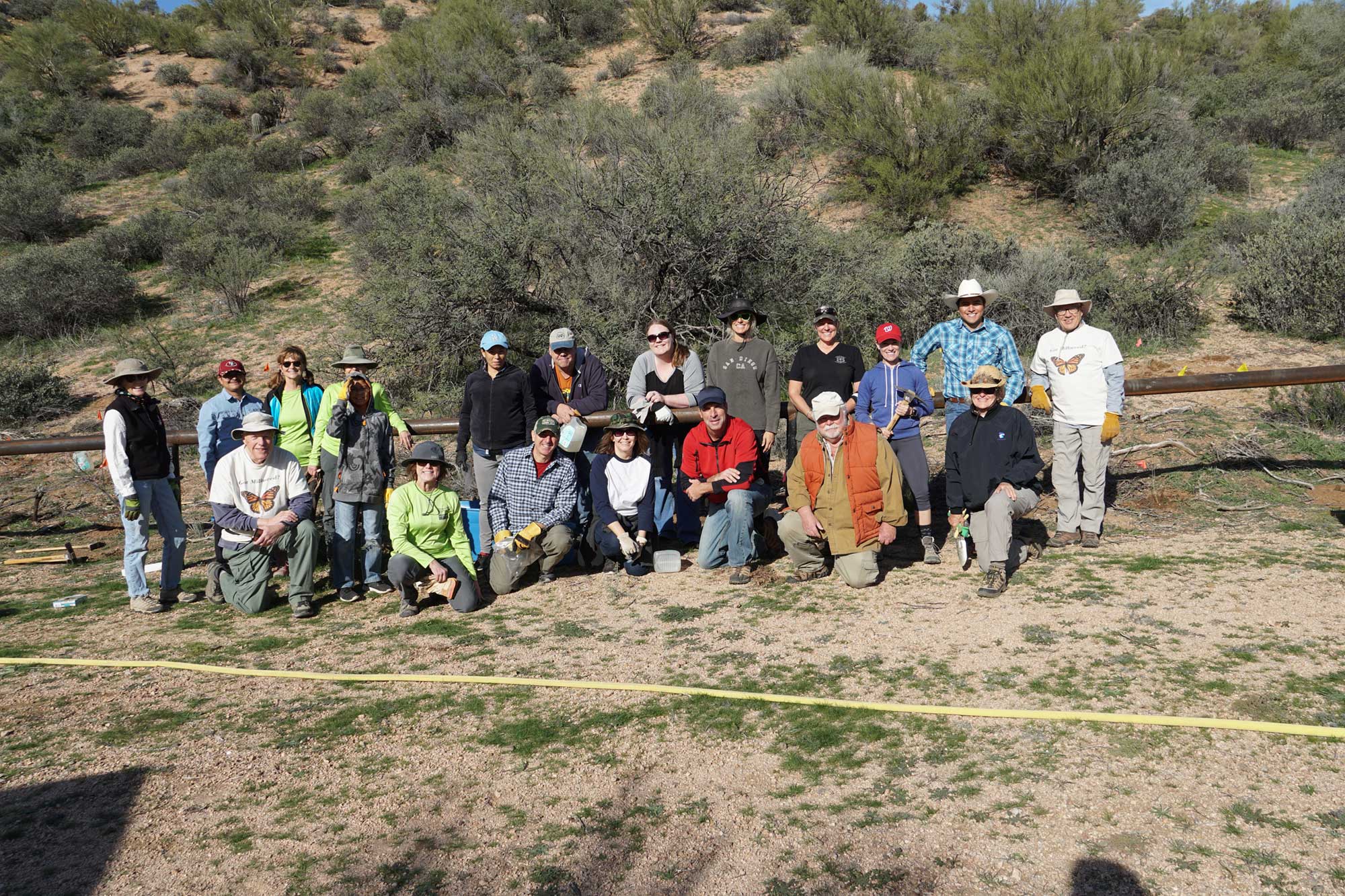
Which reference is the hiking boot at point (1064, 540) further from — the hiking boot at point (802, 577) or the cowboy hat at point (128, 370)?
the cowboy hat at point (128, 370)

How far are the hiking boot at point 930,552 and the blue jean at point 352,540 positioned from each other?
3.79 m

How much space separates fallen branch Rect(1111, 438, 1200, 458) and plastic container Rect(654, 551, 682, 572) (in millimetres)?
4213

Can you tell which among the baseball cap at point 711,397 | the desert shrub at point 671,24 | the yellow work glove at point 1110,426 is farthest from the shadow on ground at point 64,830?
the desert shrub at point 671,24

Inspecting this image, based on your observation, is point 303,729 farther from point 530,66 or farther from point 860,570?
point 530,66

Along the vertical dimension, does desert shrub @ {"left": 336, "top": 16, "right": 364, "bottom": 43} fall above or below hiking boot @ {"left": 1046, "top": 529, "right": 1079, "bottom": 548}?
above

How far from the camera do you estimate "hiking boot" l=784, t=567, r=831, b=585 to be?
225 inches

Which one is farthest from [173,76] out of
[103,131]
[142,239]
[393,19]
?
[142,239]

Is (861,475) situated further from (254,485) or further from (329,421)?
(254,485)

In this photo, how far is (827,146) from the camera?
69.7 ft

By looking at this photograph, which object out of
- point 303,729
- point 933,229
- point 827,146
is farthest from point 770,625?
point 827,146

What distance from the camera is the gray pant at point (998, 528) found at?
5.32m

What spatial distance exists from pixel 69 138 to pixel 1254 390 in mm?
32053

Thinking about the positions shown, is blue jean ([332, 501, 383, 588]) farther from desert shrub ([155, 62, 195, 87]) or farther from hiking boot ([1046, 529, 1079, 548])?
desert shrub ([155, 62, 195, 87])

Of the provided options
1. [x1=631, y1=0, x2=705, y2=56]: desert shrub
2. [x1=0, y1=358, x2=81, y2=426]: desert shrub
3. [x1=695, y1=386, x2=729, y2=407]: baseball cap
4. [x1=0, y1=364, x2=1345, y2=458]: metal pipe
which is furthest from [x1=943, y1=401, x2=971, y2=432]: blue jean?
[x1=631, y1=0, x2=705, y2=56]: desert shrub
